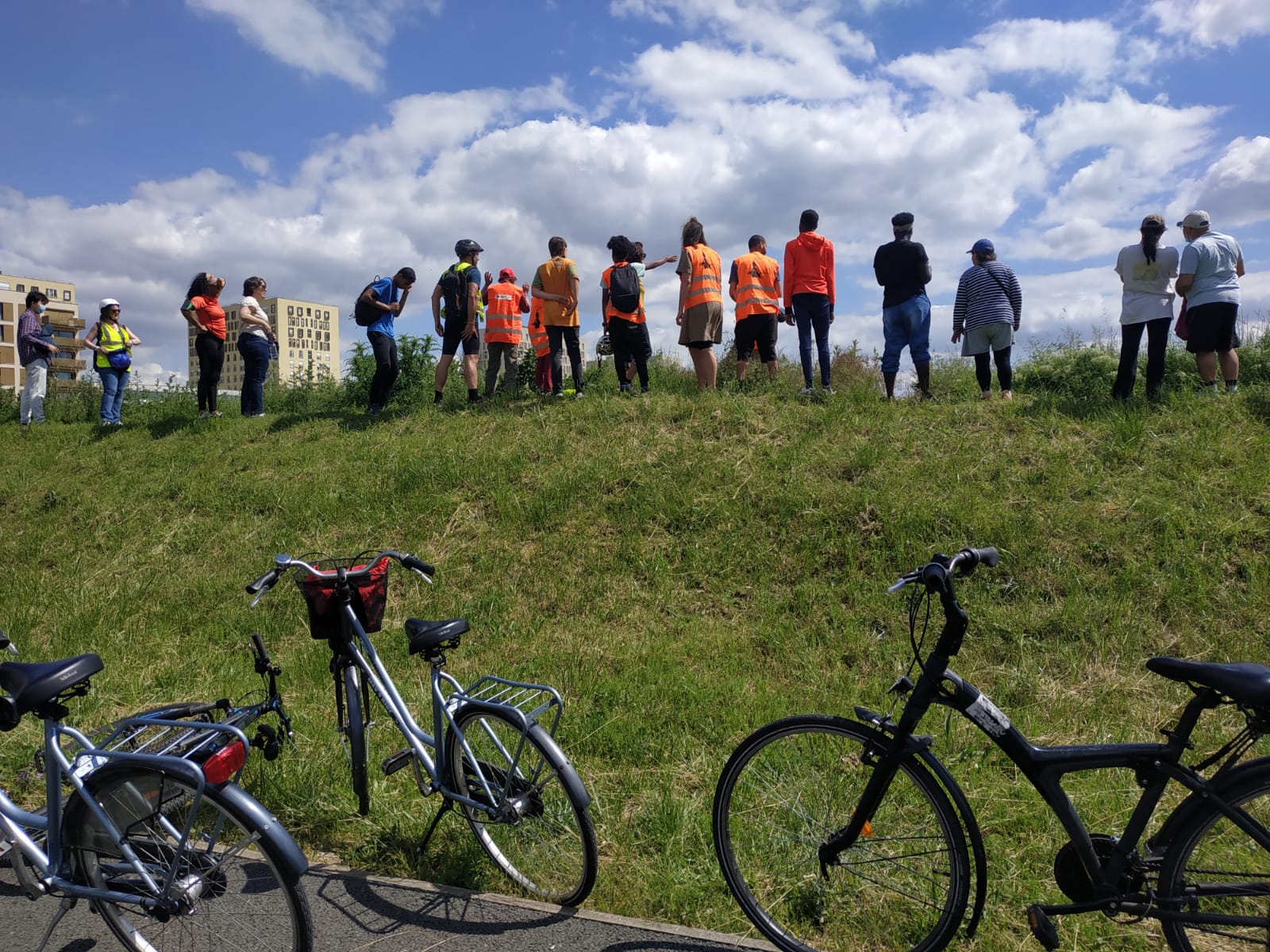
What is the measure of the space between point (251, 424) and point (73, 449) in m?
2.53

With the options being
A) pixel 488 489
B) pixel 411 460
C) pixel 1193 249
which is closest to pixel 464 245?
pixel 411 460

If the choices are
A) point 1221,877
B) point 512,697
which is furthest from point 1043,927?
point 512,697

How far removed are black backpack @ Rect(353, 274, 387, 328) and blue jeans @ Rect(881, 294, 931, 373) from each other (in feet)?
20.3

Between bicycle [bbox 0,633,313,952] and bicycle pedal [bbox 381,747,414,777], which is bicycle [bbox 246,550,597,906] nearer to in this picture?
bicycle pedal [bbox 381,747,414,777]

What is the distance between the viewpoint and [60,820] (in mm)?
2850

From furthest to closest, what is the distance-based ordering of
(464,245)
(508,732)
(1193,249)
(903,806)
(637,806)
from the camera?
1. (464,245)
2. (1193,249)
3. (637,806)
4. (508,732)
5. (903,806)

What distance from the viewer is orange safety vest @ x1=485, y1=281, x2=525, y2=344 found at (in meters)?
Result: 10.9

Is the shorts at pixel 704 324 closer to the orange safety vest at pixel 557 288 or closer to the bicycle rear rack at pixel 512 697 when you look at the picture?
the orange safety vest at pixel 557 288

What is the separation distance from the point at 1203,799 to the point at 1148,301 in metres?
7.22

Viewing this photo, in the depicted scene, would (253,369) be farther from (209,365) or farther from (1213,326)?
(1213,326)

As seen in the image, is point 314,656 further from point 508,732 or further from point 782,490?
point 782,490

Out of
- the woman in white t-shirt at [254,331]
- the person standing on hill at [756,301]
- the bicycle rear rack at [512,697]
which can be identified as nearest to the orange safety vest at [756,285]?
the person standing on hill at [756,301]

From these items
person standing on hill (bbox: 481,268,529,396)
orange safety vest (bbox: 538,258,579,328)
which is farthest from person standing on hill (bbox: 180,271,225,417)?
orange safety vest (bbox: 538,258,579,328)

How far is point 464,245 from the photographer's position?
10.6 meters
